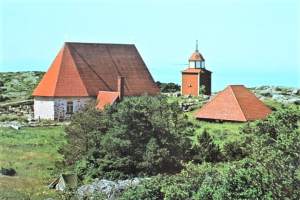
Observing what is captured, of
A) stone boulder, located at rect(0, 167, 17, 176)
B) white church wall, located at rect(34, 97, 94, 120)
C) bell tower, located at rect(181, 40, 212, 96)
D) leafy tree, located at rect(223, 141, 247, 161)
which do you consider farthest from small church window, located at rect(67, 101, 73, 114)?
leafy tree, located at rect(223, 141, 247, 161)

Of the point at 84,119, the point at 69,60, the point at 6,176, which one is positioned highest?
the point at 69,60

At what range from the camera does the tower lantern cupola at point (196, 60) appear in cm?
4762

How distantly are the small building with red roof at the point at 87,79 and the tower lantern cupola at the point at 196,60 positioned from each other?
3894mm

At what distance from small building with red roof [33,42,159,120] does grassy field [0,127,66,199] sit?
480 cm

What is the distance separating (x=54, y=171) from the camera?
25891mm

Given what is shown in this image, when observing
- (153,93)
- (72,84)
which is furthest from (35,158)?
(153,93)

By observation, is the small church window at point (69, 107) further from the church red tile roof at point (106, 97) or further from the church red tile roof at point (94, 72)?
the church red tile roof at point (106, 97)

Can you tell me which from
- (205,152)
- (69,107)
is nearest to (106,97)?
(69,107)

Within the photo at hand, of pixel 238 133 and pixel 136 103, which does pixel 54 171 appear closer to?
pixel 136 103

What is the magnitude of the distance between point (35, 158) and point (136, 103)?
4.96 m

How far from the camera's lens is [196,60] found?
1876 inches

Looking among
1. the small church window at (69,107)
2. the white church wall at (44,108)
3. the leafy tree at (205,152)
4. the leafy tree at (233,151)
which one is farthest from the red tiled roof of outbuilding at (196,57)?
the leafy tree at (233,151)

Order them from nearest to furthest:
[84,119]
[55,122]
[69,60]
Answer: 1. [84,119]
2. [55,122]
3. [69,60]

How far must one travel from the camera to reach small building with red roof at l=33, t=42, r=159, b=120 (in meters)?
40.9
